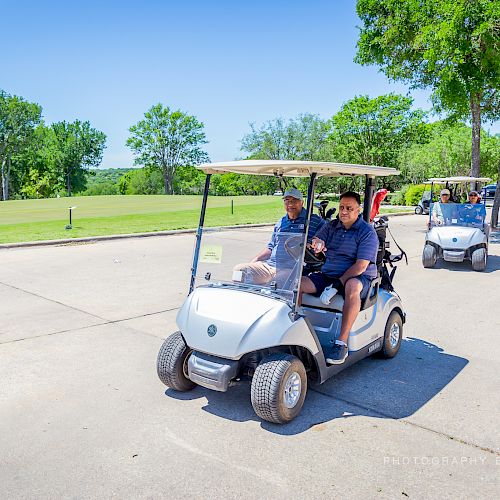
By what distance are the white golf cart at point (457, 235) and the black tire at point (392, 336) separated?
17.0 feet

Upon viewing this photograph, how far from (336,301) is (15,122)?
65.3 meters

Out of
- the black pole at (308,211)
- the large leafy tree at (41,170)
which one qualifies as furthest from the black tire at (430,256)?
the large leafy tree at (41,170)

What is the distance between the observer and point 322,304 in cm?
412

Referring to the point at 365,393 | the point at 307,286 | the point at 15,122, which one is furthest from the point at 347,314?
the point at 15,122

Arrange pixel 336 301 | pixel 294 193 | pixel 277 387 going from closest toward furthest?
pixel 277 387
pixel 336 301
pixel 294 193

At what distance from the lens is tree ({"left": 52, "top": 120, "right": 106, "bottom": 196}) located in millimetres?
71438

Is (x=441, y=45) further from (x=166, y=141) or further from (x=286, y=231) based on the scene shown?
(x=166, y=141)

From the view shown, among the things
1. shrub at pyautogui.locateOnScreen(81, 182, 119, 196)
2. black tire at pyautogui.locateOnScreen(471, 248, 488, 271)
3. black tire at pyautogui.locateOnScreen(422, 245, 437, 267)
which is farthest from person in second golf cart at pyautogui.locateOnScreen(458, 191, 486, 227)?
shrub at pyautogui.locateOnScreen(81, 182, 119, 196)

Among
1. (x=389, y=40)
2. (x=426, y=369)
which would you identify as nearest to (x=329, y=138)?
(x=389, y=40)

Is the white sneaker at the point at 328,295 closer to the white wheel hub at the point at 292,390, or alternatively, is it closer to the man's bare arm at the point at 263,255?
the man's bare arm at the point at 263,255

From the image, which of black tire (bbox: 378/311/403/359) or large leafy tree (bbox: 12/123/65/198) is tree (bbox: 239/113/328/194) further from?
black tire (bbox: 378/311/403/359)

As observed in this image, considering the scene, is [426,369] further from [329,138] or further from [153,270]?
[329,138]

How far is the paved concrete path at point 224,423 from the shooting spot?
2.82 meters

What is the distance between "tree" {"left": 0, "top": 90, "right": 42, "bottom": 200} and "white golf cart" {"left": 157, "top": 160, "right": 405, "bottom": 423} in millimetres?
64266
